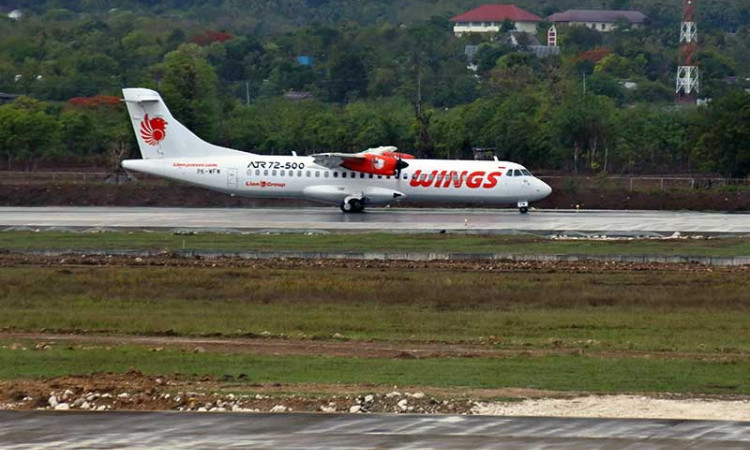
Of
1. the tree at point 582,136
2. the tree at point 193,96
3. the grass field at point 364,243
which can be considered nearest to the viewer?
the grass field at point 364,243

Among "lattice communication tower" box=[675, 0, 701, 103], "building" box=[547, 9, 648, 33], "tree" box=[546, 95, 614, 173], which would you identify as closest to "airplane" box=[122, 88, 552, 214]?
"tree" box=[546, 95, 614, 173]

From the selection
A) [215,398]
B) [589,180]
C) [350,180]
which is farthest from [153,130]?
[215,398]

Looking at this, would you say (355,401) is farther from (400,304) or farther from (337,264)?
(337,264)

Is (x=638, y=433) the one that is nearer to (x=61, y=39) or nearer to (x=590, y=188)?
(x=590, y=188)

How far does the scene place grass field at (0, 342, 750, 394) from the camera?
70.3ft

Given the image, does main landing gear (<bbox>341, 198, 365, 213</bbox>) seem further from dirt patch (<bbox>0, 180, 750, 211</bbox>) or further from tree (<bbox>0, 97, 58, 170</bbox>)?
tree (<bbox>0, 97, 58, 170</bbox>)

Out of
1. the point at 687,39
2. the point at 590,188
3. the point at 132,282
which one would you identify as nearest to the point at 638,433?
the point at 132,282

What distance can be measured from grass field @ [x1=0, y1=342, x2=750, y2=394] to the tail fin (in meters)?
32.7

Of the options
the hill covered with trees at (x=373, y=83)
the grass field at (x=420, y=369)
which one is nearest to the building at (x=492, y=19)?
the hill covered with trees at (x=373, y=83)

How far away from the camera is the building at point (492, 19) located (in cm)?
16238

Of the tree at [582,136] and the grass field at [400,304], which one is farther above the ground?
the tree at [582,136]

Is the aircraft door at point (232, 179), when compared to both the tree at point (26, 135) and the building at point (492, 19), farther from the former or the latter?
the building at point (492, 19)

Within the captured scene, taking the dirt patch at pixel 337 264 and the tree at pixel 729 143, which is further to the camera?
the tree at pixel 729 143

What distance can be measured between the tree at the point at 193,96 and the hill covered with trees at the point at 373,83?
10 centimetres
